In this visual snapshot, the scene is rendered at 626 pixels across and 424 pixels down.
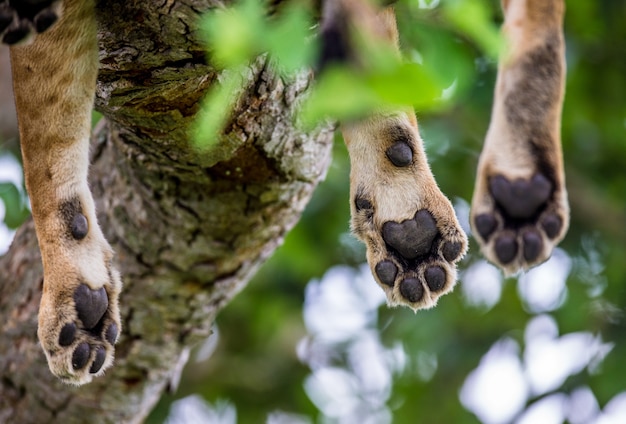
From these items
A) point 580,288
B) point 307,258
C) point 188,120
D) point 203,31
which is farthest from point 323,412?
point 203,31

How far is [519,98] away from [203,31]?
2.53 feet

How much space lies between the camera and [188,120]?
2514mm

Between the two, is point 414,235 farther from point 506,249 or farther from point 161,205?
point 161,205

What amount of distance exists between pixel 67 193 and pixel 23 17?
2.73ft

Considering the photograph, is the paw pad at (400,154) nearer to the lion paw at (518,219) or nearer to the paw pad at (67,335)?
the lion paw at (518,219)

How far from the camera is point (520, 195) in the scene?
2.14 meters

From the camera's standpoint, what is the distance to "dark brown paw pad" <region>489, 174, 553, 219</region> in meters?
2.13

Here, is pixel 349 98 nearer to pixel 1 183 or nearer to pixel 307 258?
pixel 1 183

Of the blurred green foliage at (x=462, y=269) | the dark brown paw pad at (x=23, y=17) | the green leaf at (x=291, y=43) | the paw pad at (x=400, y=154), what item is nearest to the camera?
the green leaf at (x=291, y=43)

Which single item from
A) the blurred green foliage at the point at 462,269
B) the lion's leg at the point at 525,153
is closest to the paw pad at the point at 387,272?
the lion's leg at the point at 525,153

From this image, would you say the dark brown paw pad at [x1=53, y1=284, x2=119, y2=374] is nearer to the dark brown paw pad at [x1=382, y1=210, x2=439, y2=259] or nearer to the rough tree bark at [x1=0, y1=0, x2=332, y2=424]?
the rough tree bark at [x1=0, y1=0, x2=332, y2=424]

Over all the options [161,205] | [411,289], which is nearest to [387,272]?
[411,289]

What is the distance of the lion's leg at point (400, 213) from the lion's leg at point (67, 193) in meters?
0.64

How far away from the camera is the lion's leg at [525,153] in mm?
2113
